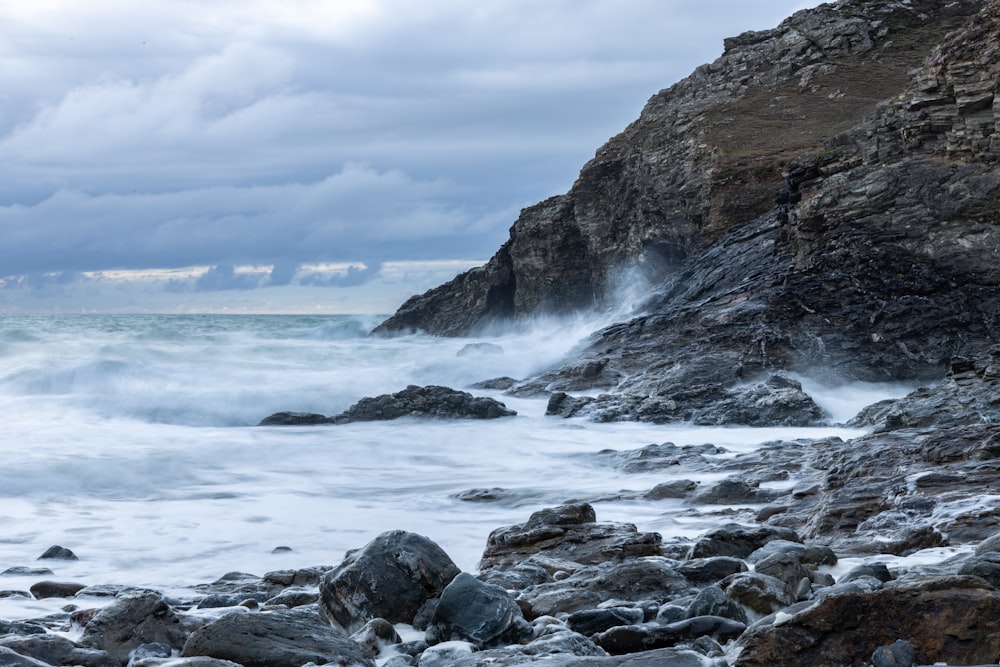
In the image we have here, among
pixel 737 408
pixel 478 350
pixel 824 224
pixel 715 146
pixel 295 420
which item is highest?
pixel 715 146

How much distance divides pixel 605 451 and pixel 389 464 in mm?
3026

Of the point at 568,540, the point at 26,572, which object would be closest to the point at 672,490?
the point at 568,540

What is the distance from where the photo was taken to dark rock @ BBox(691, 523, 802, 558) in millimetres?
6406

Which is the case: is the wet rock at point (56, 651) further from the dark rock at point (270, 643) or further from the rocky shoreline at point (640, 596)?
the dark rock at point (270, 643)

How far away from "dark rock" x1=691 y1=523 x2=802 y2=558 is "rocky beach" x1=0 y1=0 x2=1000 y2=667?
2 centimetres

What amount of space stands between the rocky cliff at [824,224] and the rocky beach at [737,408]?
0.06m

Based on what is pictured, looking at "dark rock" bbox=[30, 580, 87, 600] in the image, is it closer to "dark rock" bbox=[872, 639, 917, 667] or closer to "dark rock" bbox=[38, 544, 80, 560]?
"dark rock" bbox=[38, 544, 80, 560]

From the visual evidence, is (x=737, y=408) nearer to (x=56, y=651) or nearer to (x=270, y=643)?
(x=270, y=643)

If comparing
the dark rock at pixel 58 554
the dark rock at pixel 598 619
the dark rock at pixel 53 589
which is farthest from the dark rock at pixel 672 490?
the dark rock at pixel 58 554

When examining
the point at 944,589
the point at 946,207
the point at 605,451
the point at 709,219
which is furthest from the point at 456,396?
the point at 944,589

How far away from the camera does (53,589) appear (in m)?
7.12

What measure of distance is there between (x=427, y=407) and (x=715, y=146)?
1439cm

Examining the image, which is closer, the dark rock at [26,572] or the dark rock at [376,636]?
the dark rock at [376,636]

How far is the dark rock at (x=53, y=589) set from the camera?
23.2 ft
